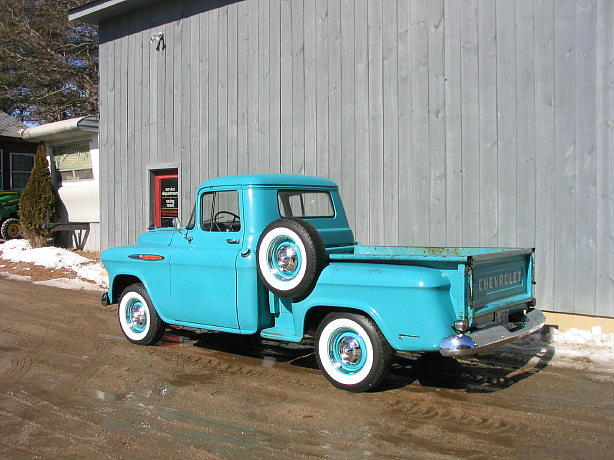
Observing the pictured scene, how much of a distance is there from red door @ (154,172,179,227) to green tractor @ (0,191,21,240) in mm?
9025

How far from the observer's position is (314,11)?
1020 cm

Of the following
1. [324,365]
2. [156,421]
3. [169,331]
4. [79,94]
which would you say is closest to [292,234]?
[324,365]

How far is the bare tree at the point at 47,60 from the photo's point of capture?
2734cm

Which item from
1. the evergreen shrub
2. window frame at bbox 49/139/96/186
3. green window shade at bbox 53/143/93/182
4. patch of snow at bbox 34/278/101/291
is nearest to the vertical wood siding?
patch of snow at bbox 34/278/101/291

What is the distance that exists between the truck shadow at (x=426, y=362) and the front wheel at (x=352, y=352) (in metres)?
0.35

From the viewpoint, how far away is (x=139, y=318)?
7.28 meters

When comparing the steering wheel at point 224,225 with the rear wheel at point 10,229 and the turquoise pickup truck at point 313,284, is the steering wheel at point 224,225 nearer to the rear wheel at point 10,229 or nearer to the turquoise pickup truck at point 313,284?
the turquoise pickup truck at point 313,284

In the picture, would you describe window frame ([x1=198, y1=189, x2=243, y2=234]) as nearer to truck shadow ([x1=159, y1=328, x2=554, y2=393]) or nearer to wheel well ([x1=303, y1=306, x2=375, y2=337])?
wheel well ([x1=303, y1=306, x2=375, y2=337])

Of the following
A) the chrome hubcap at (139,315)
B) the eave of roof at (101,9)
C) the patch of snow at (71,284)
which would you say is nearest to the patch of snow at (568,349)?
the chrome hubcap at (139,315)

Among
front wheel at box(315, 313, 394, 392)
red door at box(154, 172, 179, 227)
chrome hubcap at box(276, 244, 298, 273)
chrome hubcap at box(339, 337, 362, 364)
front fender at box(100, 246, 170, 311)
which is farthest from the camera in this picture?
red door at box(154, 172, 179, 227)

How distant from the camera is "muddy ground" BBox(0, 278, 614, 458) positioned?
13.8 feet

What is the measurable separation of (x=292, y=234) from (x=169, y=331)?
3547 millimetres

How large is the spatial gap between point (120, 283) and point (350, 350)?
11.4 feet

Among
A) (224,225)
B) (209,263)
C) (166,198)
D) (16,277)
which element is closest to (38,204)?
(16,277)
